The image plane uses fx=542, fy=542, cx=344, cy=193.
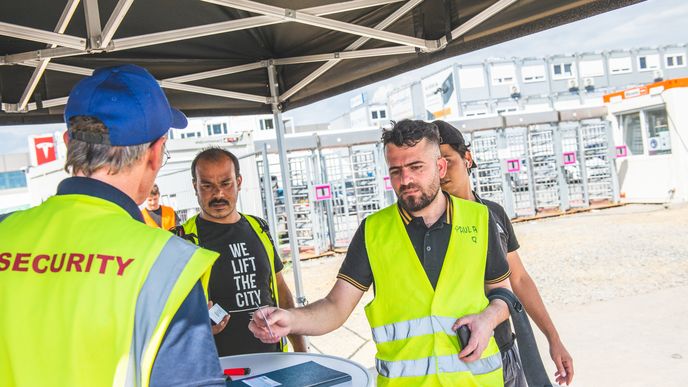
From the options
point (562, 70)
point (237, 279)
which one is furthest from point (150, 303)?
point (562, 70)

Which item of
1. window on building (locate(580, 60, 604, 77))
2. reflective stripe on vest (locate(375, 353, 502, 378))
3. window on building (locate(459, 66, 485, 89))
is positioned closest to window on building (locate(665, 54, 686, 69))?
window on building (locate(580, 60, 604, 77))

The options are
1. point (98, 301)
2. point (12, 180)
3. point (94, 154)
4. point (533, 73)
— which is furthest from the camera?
point (12, 180)

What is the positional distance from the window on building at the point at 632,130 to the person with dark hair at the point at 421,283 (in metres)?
18.0

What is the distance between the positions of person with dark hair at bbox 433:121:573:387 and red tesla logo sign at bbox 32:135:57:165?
98.8ft

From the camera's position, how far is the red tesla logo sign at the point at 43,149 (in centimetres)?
2858

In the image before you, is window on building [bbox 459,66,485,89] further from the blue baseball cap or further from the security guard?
the security guard

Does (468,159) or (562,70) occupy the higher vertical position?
(562,70)

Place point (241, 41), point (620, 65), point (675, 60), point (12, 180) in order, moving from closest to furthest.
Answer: point (241, 41)
point (620, 65)
point (675, 60)
point (12, 180)

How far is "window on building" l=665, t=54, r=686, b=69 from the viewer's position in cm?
4112

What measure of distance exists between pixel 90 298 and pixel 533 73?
38.6 m

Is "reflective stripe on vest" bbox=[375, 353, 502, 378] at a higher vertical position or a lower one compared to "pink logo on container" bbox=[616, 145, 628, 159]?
lower

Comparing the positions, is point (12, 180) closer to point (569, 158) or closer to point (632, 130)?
point (569, 158)

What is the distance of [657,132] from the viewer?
56.0 feet

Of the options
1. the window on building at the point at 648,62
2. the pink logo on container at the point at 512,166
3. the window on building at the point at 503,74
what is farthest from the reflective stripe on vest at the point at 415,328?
the window on building at the point at 648,62
